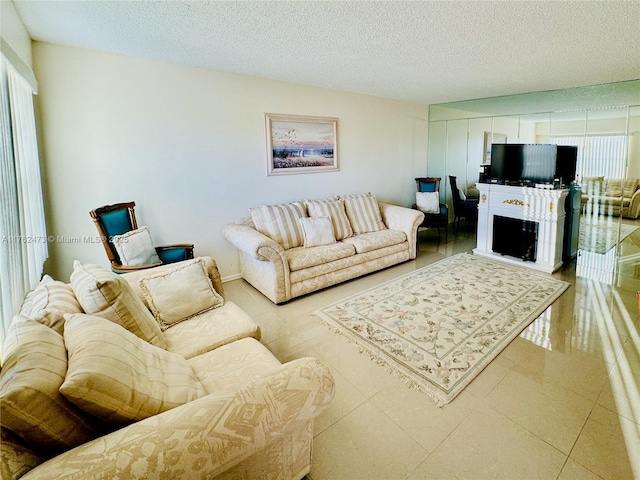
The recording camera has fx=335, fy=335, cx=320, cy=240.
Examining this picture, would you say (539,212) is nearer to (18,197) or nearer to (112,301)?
(112,301)

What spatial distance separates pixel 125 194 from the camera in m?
3.43

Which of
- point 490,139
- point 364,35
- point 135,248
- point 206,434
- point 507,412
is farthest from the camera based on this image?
point 490,139

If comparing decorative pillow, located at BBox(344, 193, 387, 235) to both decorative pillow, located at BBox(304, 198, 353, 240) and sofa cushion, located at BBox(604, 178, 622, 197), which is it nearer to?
decorative pillow, located at BBox(304, 198, 353, 240)

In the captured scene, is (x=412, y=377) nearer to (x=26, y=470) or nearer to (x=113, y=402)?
(x=113, y=402)

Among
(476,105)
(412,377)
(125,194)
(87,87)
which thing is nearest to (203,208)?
(125,194)

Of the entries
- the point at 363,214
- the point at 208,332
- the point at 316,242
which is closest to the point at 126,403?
the point at 208,332

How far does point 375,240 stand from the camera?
4.26 meters

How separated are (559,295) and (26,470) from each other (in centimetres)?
421

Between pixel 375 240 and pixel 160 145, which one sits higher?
pixel 160 145

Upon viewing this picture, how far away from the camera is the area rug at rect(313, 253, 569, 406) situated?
7.80 ft

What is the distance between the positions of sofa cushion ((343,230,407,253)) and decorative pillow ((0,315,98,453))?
3.29 m

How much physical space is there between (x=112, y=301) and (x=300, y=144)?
3404 mm

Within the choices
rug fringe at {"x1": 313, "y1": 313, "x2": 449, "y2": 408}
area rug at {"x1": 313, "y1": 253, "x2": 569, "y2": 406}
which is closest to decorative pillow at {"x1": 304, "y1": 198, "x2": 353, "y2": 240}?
area rug at {"x1": 313, "y1": 253, "x2": 569, "y2": 406}

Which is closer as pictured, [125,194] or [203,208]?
[125,194]
